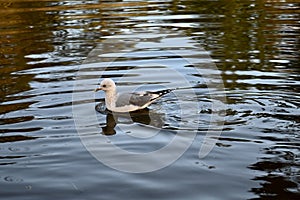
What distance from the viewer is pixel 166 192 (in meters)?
6.69

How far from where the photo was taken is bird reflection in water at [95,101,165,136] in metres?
9.02

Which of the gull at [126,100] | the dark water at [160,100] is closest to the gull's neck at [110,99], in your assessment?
the gull at [126,100]

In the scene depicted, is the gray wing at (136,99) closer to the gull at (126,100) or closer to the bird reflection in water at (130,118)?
the gull at (126,100)

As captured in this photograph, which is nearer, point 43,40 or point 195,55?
point 195,55

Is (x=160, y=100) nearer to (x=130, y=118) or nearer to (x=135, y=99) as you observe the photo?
(x=135, y=99)

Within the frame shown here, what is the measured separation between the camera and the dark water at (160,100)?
23.0ft

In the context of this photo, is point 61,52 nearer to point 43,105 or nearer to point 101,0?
point 43,105

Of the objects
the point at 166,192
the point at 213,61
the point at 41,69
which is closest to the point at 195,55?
the point at 213,61

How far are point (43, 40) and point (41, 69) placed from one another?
3.47 metres

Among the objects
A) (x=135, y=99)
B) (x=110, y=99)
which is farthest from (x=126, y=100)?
(x=110, y=99)

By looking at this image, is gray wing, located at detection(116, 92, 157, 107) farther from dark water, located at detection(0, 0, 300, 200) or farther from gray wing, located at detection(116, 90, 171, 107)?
dark water, located at detection(0, 0, 300, 200)

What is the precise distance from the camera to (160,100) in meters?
10.3

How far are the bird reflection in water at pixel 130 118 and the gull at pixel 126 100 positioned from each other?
0.09m

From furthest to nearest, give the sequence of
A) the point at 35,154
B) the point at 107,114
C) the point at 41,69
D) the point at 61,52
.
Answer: the point at 61,52, the point at 41,69, the point at 107,114, the point at 35,154
